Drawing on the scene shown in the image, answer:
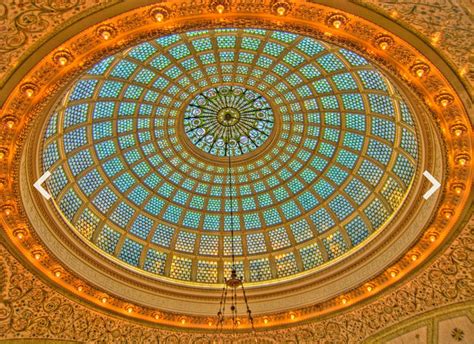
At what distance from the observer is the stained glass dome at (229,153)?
1738 centimetres

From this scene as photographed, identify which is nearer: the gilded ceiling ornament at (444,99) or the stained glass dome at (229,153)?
the gilded ceiling ornament at (444,99)

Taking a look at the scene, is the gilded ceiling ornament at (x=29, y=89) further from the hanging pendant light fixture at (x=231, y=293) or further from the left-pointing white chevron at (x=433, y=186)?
the left-pointing white chevron at (x=433, y=186)

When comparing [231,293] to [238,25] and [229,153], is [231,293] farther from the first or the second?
[238,25]

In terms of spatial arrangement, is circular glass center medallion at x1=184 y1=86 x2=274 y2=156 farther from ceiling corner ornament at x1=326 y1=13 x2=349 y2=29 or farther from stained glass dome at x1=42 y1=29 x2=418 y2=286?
ceiling corner ornament at x1=326 y1=13 x2=349 y2=29

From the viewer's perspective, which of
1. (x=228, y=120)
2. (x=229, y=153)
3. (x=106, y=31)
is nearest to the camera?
(x=106, y=31)

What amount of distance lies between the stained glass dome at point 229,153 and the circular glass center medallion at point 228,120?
0.05m

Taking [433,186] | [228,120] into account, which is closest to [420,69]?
[433,186]

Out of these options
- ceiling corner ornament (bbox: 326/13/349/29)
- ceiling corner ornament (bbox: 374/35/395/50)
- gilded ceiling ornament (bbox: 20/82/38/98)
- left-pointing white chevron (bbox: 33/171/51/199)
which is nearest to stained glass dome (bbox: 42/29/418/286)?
left-pointing white chevron (bbox: 33/171/51/199)

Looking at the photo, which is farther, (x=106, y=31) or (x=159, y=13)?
(x=106, y=31)

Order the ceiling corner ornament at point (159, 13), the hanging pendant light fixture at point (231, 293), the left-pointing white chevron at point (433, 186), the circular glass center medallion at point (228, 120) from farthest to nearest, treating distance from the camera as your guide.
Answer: the circular glass center medallion at point (228, 120)
the hanging pendant light fixture at point (231, 293)
the left-pointing white chevron at point (433, 186)
the ceiling corner ornament at point (159, 13)

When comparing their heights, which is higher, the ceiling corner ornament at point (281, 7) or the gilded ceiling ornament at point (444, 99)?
the ceiling corner ornament at point (281, 7)

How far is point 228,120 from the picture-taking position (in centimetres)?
2011

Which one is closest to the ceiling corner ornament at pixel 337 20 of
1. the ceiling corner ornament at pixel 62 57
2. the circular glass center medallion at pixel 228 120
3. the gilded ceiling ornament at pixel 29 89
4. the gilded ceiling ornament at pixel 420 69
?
the gilded ceiling ornament at pixel 420 69

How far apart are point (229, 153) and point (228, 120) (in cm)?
172
